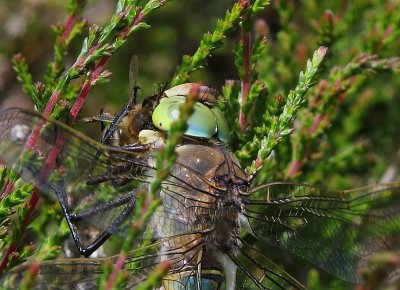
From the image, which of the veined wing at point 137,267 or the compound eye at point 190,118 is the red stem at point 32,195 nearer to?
the veined wing at point 137,267

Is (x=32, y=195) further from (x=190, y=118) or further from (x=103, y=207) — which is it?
(x=190, y=118)

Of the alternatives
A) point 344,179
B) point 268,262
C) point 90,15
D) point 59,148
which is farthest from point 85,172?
point 90,15

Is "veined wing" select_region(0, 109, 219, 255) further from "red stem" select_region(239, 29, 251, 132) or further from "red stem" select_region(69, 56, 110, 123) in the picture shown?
"red stem" select_region(239, 29, 251, 132)

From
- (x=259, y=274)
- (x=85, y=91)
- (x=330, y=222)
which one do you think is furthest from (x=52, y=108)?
(x=330, y=222)

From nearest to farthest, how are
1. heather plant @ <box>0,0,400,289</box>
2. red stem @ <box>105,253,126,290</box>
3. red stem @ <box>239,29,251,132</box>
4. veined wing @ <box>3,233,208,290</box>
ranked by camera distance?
red stem @ <box>105,253,126,290</box>, veined wing @ <box>3,233,208,290</box>, heather plant @ <box>0,0,400,289</box>, red stem @ <box>239,29,251,132</box>

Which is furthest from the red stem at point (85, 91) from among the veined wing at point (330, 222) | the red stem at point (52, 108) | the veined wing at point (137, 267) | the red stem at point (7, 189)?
the veined wing at point (330, 222)

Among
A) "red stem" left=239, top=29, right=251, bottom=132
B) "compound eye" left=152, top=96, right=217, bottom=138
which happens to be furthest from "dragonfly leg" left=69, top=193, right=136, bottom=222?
"red stem" left=239, top=29, right=251, bottom=132

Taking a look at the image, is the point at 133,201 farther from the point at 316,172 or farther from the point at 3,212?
the point at 316,172
